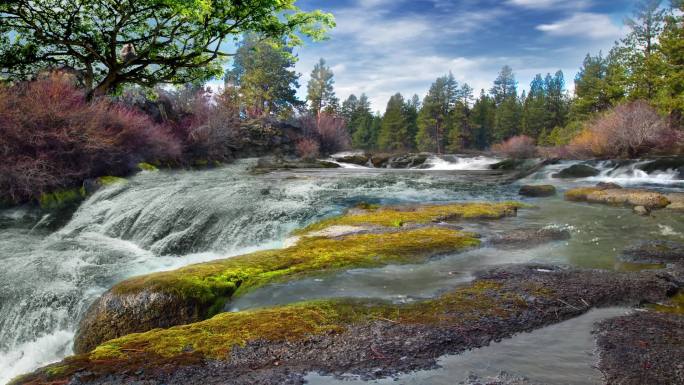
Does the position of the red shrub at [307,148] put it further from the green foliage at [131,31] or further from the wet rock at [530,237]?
the wet rock at [530,237]

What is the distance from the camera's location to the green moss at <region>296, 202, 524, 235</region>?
954 centimetres

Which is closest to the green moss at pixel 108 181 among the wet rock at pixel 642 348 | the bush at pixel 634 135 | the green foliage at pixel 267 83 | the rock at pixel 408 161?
the wet rock at pixel 642 348

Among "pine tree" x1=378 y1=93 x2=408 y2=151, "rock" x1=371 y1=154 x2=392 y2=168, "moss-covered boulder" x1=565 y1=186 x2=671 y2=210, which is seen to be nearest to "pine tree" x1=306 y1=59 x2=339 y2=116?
"pine tree" x1=378 y1=93 x2=408 y2=151

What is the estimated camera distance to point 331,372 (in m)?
3.05

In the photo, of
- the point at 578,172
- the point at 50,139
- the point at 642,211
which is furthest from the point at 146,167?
the point at 578,172

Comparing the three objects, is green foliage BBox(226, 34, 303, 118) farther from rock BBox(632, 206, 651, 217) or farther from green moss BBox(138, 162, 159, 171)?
rock BBox(632, 206, 651, 217)

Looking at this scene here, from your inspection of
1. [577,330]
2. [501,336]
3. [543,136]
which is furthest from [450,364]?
[543,136]

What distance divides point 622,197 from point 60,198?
18.7 meters

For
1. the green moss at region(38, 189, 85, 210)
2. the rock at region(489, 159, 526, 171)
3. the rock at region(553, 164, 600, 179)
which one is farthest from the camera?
the rock at region(489, 159, 526, 171)

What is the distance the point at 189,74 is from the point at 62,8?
4529mm

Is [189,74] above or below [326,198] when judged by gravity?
above

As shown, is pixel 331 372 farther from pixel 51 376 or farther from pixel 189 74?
pixel 189 74

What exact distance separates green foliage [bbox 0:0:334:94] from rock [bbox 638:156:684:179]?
17.1m

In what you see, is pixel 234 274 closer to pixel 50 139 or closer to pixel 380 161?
pixel 50 139
